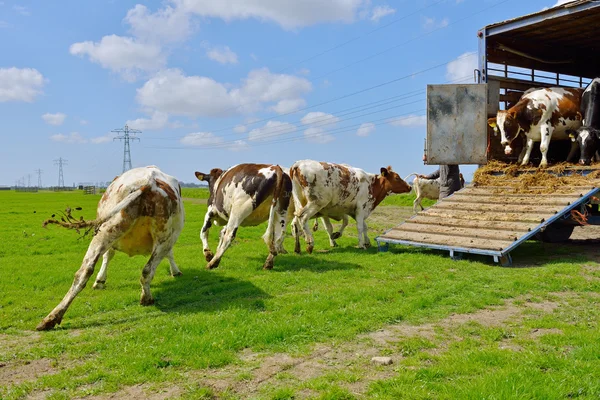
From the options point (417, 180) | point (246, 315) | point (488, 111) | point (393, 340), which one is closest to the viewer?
point (393, 340)

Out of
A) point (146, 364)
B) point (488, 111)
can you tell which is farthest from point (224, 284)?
point (488, 111)

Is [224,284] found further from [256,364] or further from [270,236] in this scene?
[256,364]

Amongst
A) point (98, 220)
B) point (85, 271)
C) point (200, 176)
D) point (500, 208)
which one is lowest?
point (85, 271)

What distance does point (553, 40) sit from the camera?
16719 millimetres

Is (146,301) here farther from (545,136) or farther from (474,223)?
(545,136)

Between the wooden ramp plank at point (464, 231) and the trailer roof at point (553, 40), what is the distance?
6.75m

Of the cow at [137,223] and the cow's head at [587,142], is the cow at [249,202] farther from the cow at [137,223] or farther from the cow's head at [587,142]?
the cow's head at [587,142]

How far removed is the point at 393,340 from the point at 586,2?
11779 millimetres

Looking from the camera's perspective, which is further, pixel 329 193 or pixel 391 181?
pixel 391 181

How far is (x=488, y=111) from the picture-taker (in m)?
15.3

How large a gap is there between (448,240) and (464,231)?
490mm

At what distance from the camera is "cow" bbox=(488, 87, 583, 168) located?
1391 cm

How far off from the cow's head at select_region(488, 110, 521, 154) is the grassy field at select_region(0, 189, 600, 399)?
4.69 metres

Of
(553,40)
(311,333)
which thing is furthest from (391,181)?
(311,333)
